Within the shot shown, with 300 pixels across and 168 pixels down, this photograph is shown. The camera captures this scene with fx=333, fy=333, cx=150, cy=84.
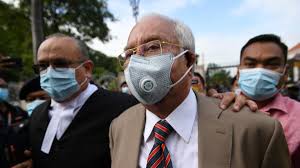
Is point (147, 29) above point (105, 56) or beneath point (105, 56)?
above

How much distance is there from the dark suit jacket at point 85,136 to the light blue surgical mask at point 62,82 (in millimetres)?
187

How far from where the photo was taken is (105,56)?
2461 cm

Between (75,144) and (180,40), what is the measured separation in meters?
1.30

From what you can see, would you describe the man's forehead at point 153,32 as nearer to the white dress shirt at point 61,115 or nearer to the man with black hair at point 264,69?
the man with black hair at point 264,69

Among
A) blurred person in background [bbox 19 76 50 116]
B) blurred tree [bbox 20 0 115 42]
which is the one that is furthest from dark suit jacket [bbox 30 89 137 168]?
blurred tree [bbox 20 0 115 42]

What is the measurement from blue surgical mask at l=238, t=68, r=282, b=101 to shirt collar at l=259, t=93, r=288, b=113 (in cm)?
7

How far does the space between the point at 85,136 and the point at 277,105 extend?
1501 millimetres

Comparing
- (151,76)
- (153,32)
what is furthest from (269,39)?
(151,76)

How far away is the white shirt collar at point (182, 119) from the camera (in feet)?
6.08

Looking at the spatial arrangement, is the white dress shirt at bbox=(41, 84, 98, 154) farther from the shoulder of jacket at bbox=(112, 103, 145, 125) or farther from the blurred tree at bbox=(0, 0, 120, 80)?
the blurred tree at bbox=(0, 0, 120, 80)

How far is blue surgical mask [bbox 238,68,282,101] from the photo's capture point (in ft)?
8.56

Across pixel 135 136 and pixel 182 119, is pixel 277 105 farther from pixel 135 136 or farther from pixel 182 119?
pixel 135 136

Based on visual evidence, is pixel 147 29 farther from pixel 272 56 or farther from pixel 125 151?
pixel 272 56

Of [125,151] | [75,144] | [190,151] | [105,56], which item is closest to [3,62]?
[75,144]
